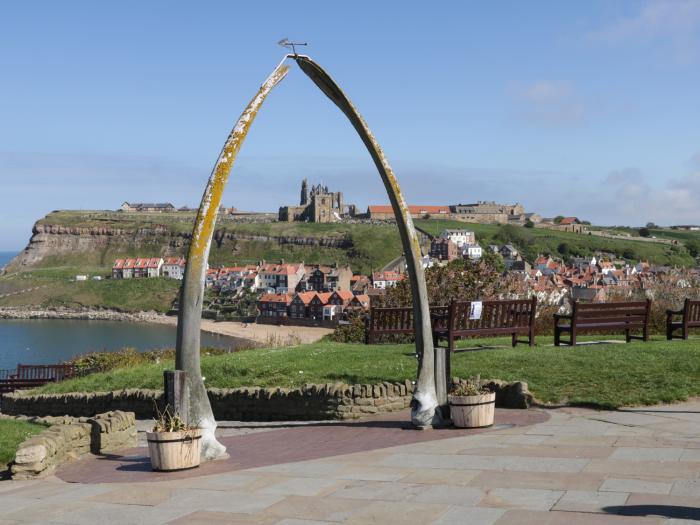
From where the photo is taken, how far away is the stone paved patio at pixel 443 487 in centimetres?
734

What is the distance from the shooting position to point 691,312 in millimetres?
19375

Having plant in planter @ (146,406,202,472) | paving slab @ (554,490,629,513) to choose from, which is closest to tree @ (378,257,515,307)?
plant in planter @ (146,406,202,472)

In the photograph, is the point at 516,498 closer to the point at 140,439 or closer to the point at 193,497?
the point at 193,497

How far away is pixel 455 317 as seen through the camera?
17.5 meters

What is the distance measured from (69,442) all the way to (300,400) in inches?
162

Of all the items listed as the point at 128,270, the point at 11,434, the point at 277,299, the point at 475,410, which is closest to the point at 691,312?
the point at 475,410

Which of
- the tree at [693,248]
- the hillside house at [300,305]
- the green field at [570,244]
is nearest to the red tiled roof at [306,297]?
the hillside house at [300,305]

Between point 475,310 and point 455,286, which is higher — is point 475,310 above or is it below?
below

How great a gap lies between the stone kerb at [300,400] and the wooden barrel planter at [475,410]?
58.2 inches

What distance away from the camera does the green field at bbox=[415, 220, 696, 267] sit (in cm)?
16225

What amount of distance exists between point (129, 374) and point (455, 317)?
23.8ft

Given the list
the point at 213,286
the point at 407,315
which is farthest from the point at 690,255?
the point at 407,315

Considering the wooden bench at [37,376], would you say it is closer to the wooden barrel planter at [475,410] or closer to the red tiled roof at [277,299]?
the wooden barrel planter at [475,410]

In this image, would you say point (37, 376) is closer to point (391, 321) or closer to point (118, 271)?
point (391, 321)
